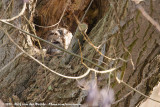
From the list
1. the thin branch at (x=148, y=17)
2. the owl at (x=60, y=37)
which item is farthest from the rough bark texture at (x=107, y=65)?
the owl at (x=60, y=37)

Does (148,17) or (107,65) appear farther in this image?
(107,65)

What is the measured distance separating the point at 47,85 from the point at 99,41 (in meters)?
0.45

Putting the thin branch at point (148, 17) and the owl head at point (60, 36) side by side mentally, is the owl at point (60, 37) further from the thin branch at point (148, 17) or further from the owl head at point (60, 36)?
the thin branch at point (148, 17)

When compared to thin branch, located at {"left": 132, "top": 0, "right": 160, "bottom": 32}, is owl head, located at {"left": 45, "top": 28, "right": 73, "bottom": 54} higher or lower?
Answer: higher

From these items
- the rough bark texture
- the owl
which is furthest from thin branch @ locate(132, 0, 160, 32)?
the owl

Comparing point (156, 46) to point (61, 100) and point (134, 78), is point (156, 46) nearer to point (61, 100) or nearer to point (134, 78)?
point (134, 78)

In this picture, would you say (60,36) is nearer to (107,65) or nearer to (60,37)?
(60,37)

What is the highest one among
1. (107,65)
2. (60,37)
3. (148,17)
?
(60,37)

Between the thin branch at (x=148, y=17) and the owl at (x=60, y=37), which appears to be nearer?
the thin branch at (x=148, y=17)

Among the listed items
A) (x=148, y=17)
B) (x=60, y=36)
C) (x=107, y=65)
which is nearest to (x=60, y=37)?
(x=60, y=36)

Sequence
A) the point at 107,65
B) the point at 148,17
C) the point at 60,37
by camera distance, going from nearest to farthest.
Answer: the point at 148,17
the point at 107,65
the point at 60,37

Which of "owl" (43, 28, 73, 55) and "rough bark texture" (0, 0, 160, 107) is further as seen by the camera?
"owl" (43, 28, 73, 55)

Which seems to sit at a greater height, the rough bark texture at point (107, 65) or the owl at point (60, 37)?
the owl at point (60, 37)

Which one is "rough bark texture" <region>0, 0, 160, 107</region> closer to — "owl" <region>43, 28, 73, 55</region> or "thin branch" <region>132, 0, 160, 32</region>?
"thin branch" <region>132, 0, 160, 32</region>
